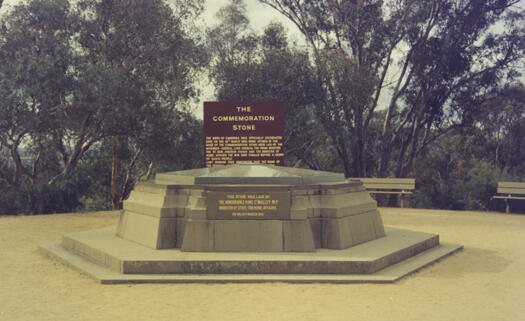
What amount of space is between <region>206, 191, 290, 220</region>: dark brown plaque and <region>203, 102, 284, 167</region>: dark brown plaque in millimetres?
4297

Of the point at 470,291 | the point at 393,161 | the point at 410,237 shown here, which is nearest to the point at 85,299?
the point at 470,291

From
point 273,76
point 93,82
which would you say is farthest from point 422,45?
point 93,82

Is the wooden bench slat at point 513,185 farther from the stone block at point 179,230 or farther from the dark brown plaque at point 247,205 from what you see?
the stone block at point 179,230

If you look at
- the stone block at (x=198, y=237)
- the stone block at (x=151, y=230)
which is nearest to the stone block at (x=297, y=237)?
the stone block at (x=198, y=237)

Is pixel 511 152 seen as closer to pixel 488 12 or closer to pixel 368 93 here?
pixel 488 12

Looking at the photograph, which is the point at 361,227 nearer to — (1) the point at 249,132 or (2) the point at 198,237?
(2) the point at 198,237

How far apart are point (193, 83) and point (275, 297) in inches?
597

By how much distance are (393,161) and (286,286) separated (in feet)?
78.2

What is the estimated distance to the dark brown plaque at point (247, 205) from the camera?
24.6ft

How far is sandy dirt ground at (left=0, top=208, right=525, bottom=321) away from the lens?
5.25 metres

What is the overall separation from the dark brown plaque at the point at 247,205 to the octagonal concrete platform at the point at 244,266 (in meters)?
0.61

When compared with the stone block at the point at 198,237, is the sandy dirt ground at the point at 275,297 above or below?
below

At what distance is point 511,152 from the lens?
26.6m

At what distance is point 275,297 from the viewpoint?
588 centimetres
